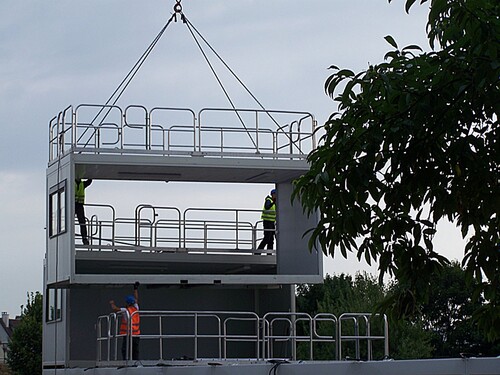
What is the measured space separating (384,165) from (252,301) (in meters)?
18.2

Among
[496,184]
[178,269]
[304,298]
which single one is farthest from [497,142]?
[304,298]

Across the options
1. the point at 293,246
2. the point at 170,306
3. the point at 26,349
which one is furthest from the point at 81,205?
the point at 26,349

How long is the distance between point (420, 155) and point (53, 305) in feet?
59.2

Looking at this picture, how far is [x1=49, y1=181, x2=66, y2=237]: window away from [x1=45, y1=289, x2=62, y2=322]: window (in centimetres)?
142

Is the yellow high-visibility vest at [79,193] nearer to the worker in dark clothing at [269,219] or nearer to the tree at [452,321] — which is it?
the worker in dark clothing at [269,219]

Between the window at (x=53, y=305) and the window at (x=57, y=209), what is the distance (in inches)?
56.0

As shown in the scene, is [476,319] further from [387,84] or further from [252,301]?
[252,301]

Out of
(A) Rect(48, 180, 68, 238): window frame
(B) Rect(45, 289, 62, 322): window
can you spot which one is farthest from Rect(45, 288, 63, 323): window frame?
(A) Rect(48, 180, 68, 238): window frame

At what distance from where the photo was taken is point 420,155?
560 cm

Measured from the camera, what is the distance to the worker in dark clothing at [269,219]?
76.3 feet

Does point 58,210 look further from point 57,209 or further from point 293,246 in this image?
point 293,246

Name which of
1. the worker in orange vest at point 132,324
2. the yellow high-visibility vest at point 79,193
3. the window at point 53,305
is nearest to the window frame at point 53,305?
the window at point 53,305

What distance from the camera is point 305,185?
19.8ft

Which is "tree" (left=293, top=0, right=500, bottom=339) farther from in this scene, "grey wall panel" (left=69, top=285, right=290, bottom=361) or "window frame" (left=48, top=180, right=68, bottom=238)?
"grey wall panel" (left=69, top=285, right=290, bottom=361)
